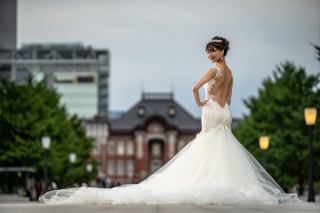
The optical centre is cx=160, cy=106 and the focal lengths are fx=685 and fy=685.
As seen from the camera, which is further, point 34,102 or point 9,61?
point 9,61

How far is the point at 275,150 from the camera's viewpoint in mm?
38375

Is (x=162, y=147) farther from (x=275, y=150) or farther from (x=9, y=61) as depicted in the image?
(x=275, y=150)

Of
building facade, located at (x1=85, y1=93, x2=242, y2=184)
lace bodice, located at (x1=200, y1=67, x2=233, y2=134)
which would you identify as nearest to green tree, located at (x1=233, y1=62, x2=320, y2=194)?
lace bodice, located at (x1=200, y1=67, x2=233, y2=134)

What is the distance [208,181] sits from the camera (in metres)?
→ 9.30

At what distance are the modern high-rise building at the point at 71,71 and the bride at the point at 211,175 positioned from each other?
148 m

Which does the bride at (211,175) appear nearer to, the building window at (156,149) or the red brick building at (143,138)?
the red brick building at (143,138)

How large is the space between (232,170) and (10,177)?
28960 mm

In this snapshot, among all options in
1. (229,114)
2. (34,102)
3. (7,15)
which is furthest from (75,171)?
(7,15)

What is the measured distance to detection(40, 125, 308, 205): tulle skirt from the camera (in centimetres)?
881

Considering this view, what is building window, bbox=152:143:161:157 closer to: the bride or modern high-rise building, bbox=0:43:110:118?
modern high-rise building, bbox=0:43:110:118

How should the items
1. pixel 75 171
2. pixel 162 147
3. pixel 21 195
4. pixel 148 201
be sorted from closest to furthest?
pixel 148 201 < pixel 21 195 < pixel 75 171 < pixel 162 147

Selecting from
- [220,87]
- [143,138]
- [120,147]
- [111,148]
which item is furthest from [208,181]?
[111,148]

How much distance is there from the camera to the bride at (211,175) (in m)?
8.86

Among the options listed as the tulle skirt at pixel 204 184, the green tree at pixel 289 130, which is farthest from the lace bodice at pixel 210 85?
the green tree at pixel 289 130
